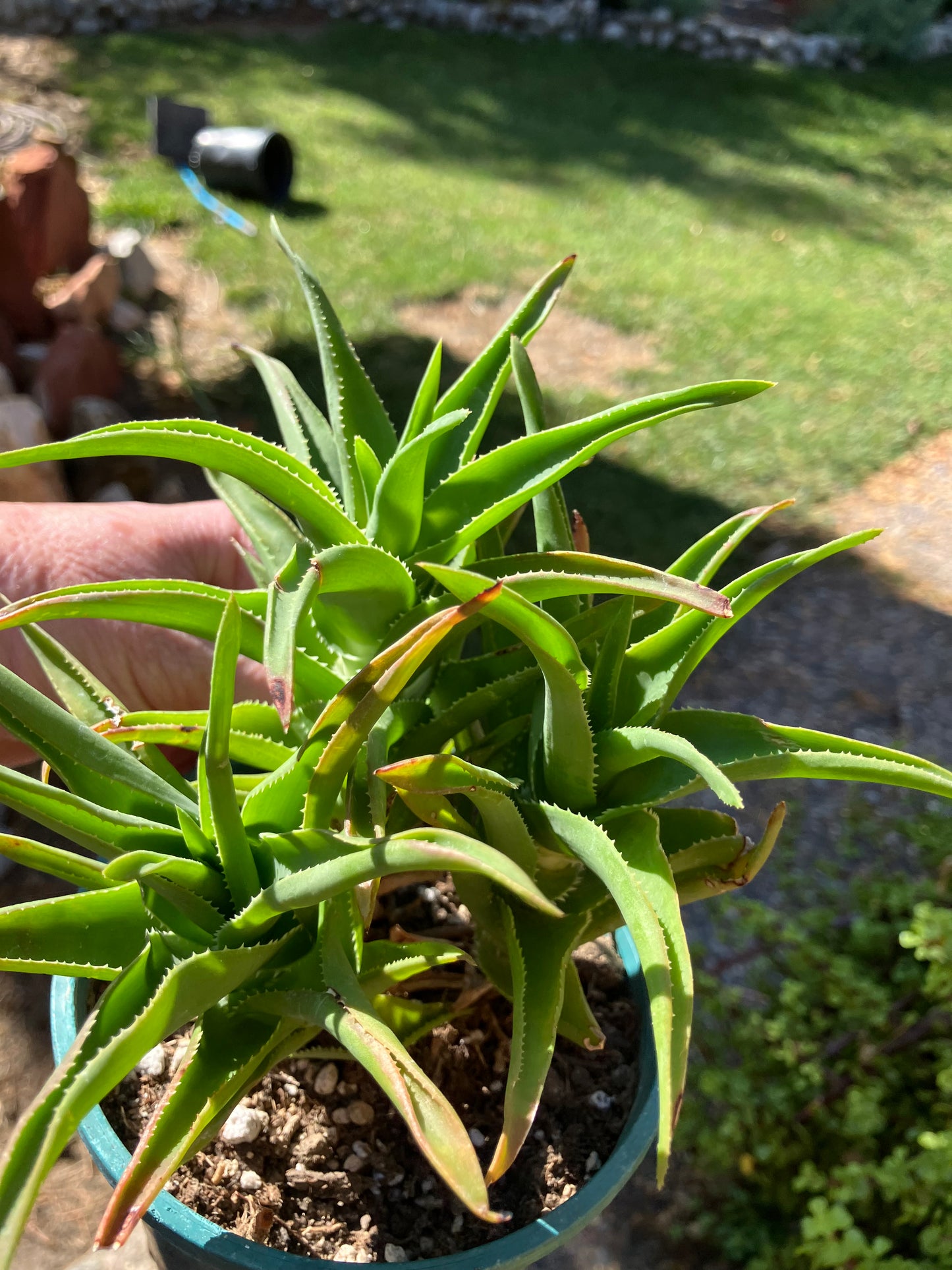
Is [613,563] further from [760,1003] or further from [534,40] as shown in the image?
[534,40]

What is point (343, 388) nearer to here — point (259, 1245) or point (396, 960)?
point (396, 960)

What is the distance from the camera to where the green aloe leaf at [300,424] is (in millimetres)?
984

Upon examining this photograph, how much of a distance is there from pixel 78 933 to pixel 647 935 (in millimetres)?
424

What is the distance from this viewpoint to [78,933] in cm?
74

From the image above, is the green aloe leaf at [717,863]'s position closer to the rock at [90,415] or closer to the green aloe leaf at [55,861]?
the green aloe leaf at [55,861]

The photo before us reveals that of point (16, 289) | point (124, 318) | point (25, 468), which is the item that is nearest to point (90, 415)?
point (25, 468)

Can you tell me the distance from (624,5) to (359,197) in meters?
4.33

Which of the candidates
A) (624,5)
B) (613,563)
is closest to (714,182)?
(624,5)

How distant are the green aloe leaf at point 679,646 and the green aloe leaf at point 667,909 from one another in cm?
9

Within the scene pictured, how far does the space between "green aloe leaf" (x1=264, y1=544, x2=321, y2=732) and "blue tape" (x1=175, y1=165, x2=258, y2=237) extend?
13.6 ft

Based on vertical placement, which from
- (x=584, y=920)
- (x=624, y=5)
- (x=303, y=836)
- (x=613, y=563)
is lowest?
(x=584, y=920)

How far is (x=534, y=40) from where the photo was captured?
7.36m

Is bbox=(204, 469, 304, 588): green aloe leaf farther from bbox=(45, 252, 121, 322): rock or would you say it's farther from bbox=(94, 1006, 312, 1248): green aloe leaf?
bbox=(45, 252, 121, 322): rock

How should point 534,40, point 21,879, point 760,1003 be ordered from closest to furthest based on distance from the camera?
point 760,1003, point 21,879, point 534,40
